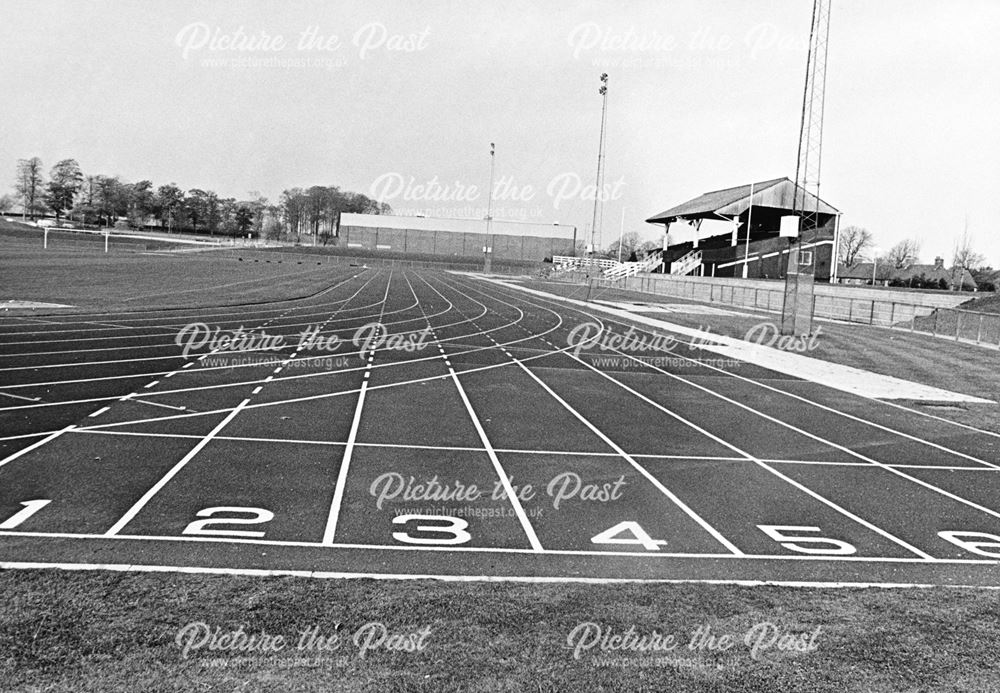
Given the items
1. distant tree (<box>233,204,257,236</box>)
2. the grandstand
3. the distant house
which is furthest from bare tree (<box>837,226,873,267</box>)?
distant tree (<box>233,204,257,236</box>)

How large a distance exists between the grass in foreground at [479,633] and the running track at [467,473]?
18.5 inches

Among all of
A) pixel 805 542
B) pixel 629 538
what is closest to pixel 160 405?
pixel 629 538

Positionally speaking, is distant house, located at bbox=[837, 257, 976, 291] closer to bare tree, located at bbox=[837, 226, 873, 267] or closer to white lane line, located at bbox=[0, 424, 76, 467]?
bare tree, located at bbox=[837, 226, 873, 267]

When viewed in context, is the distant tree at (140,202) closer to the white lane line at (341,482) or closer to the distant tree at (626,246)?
the distant tree at (626,246)

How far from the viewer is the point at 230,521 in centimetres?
679

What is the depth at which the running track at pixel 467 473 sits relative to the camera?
6.35 meters

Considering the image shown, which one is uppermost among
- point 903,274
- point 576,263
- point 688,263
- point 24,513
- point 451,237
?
point 451,237

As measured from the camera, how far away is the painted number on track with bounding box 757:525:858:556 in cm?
688

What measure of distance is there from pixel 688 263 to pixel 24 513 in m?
65.6

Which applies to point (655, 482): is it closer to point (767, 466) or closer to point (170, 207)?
point (767, 466)

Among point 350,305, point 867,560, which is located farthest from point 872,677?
point 350,305

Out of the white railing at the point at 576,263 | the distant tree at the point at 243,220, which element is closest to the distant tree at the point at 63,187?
the distant tree at the point at 243,220

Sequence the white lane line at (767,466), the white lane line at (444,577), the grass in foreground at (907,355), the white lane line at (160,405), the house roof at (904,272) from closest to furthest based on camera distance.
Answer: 1. the white lane line at (444,577)
2. the white lane line at (767,466)
3. the white lane line at (160,405)
4. the grass in foreground at (907,355)
5. the house roof at (904,272)

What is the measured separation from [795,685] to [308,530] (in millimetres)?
4168
